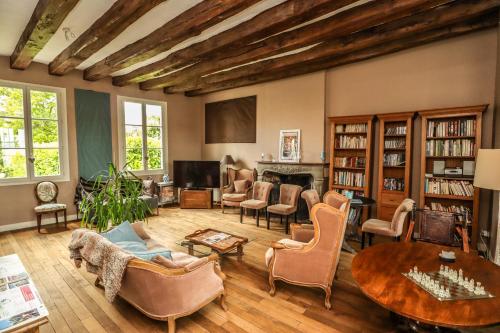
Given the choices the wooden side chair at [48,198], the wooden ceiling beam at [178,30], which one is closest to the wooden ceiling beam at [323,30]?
the wooden ceiling beam at [178,30]

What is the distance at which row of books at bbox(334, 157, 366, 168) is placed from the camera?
4855 millimetres

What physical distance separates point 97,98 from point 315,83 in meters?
4.74

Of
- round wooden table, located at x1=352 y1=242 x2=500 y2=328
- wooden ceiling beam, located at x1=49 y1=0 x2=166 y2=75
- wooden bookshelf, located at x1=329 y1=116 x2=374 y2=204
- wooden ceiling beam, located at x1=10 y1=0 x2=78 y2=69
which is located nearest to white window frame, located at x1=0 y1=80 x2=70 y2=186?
wooden ceiling beam, located at x1=10 y1=0 x2=78 y2=69

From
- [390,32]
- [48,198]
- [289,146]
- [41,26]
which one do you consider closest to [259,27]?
[390,32]

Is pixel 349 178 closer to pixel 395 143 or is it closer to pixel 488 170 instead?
pixel 395 143

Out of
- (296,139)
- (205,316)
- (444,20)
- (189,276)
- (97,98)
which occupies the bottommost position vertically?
(205,316)

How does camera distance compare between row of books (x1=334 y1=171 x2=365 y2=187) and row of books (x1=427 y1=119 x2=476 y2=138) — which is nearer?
row of books (x1=427 y1=119 x2=476 y2=138)

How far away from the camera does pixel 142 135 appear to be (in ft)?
21.8

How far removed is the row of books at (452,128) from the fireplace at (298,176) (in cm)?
186

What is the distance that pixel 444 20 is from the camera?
10.4ft

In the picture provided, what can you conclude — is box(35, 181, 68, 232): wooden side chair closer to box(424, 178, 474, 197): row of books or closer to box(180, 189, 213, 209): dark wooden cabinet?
box(180, 189, 213, 209): dark wooden cabinet

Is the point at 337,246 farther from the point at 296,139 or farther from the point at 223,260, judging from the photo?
the point at 296,139

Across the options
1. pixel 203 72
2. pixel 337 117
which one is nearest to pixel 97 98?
pixel 203 72

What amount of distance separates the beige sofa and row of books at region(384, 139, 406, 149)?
3.66 m
